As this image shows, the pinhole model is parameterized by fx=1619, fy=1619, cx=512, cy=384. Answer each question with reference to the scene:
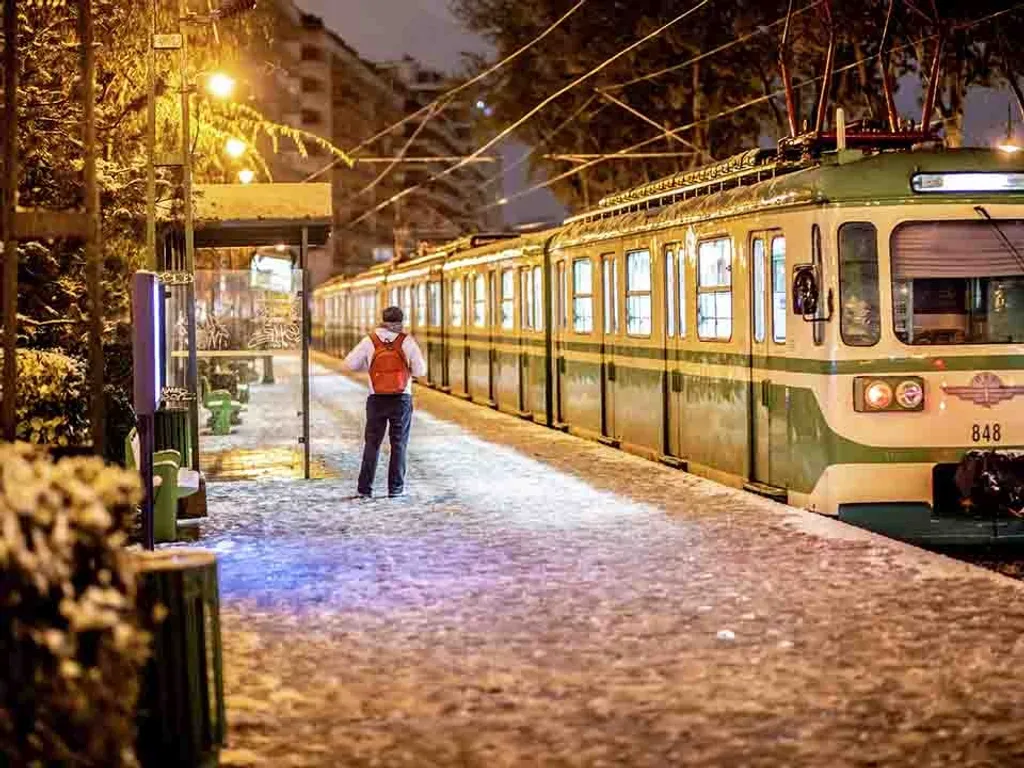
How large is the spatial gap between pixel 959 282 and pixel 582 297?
328 inches

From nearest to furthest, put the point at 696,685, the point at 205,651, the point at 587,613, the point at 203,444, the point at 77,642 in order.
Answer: the point at 77,642, the point at 205,651, the point at 696,685, the point at 587,613, the point at 203,444

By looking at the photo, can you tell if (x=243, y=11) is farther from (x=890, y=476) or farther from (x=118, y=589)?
(x=118, y=589)

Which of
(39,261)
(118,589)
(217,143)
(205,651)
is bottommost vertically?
(205,651)

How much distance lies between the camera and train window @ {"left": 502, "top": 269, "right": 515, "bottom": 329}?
25047 mm

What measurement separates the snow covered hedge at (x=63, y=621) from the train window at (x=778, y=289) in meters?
8.43

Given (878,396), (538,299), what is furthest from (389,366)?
(538,299)

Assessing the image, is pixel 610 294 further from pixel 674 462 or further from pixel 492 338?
pixel 492 338

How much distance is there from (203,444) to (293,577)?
11.4m

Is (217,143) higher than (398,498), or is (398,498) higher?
(217,143)

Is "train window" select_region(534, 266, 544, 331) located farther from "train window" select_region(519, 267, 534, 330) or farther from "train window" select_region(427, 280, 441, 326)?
"train window" select_region(427, 280, 441, 326)

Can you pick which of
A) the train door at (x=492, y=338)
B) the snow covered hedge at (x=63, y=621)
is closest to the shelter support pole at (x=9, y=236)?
the snow covered hedge at (x=63, y=621)

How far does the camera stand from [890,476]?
11930mm

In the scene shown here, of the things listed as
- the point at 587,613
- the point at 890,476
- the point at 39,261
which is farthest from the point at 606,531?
the point at 39,261

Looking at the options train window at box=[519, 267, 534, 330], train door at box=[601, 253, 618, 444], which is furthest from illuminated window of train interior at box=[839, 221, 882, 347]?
train window at box=[519, 267, 534, 330]
